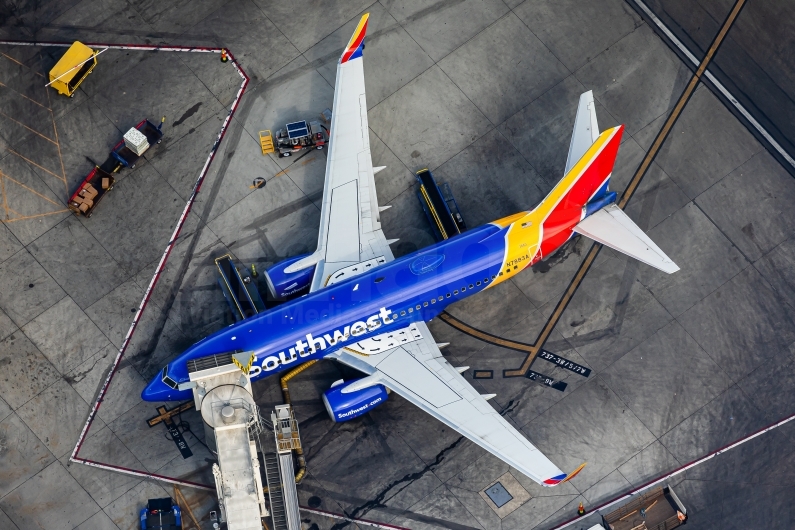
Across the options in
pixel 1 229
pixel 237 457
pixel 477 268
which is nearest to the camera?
pixel 237 457

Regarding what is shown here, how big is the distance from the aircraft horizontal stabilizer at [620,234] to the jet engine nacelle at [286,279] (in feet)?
50.3

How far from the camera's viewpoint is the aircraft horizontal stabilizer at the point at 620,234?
4778cm

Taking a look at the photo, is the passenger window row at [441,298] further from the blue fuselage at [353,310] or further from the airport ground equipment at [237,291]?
the airport ground equipment at [237,291]

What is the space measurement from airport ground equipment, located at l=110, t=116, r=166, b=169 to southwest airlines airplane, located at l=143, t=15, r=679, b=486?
10937mm

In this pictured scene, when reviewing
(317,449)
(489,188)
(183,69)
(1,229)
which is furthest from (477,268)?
(1,229)

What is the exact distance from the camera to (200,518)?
49844mm

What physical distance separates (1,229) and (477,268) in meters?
27.9

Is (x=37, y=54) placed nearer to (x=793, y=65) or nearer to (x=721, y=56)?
(x=721, y=56)

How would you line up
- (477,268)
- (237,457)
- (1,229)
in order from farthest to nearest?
1. (1,229)
2. (477,268)
3. (237,457)

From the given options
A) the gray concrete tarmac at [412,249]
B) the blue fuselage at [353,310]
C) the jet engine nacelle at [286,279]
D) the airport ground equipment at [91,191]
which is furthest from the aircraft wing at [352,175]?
the airport ground equipment at [91,191]

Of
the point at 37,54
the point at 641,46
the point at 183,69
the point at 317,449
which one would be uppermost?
the point at 37,54

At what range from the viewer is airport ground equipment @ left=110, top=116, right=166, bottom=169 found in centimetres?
5175

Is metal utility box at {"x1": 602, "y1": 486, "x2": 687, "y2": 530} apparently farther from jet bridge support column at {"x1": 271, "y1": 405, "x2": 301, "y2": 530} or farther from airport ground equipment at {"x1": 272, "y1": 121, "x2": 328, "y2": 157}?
airport ground equipment at {"x1": 272, "y1": 121, "x2": 328, "y2": 157}

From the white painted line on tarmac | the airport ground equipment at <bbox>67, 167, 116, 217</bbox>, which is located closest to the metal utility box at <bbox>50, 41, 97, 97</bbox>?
the airport ground equipment at <bbox>67, 167, 116, 217</bbox>
